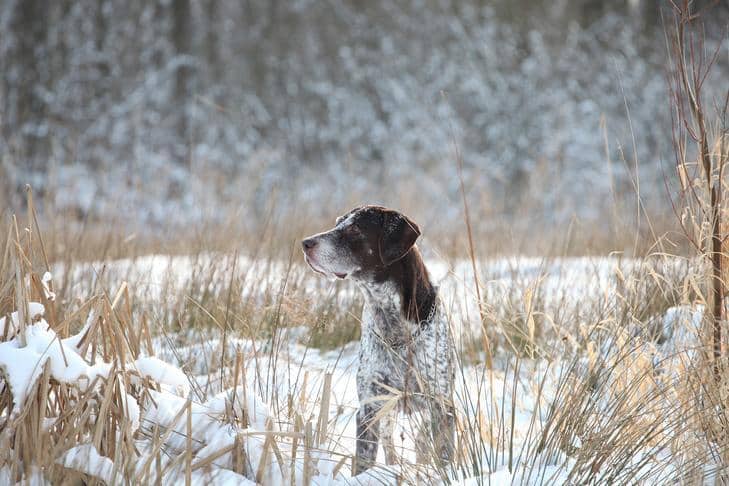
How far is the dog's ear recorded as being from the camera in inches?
106

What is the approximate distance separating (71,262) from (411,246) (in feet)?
8.85

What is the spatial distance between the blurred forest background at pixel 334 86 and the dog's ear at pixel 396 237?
50.1 ft

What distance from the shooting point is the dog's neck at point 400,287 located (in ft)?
9.11

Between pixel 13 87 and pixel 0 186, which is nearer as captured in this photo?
pixel 0 186

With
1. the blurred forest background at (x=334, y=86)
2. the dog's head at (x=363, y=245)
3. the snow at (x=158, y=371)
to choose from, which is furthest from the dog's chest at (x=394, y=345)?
the blurred forest background at (x=334, y=86)

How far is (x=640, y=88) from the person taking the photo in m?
22.4

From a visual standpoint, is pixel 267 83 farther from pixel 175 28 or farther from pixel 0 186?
pixel 0 186

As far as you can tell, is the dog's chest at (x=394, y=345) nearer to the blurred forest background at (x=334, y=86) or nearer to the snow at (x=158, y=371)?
the snow at (x=158, y=371)

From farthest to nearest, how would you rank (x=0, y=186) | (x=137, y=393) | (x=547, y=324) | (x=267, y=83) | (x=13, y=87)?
(x=267, y=83) → (x=13, y=87) → (x=0, y=186) → (x=547, y=324) → (x=137, y=393)

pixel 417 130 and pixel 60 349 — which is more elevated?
pixel 417 130

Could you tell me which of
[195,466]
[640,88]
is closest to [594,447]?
[195,466]

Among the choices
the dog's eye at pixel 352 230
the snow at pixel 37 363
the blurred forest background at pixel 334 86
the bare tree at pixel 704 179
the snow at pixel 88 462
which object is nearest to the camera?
the snow at pixel 88 462

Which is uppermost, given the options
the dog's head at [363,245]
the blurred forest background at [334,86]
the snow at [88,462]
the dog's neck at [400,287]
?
the blurred forest background at [334,86]

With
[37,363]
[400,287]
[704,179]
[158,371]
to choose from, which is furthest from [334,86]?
[37,363]
